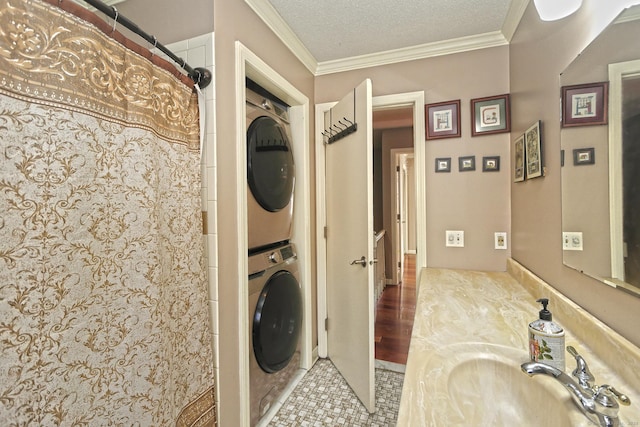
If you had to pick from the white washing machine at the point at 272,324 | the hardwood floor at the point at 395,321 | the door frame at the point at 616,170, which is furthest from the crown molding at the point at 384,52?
the hardwood floor at the point at 395,321

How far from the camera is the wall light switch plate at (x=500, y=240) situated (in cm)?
191

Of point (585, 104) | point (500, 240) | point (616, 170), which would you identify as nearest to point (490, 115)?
point (500, 240)

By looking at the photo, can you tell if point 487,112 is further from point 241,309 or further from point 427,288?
point 241,309

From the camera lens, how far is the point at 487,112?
6.32 ft

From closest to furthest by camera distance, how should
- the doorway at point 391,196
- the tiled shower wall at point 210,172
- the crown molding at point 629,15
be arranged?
the crown molding at point 629,15, the tiled shower wall at point 210,172, the doorway at point 391,196

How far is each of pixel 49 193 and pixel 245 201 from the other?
80 centimetres

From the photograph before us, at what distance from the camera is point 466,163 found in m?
1.98

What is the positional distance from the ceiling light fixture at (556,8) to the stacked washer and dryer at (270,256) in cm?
140

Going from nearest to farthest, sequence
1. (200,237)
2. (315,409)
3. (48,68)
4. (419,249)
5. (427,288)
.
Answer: (48,68) < (200,237) < (427,288) < (315,409) < (419,249)

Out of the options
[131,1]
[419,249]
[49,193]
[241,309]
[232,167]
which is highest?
[131,1]

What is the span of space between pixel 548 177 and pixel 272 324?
169 centimetres

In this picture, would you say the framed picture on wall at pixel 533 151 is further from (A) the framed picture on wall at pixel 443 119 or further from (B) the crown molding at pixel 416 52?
(B) the crown molding at pixel 416 52

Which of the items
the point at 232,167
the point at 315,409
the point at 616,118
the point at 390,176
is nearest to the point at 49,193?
the point at 232,167

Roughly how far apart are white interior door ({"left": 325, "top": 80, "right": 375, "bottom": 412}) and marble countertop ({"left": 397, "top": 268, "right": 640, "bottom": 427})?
45 cm
